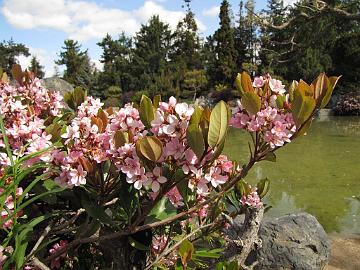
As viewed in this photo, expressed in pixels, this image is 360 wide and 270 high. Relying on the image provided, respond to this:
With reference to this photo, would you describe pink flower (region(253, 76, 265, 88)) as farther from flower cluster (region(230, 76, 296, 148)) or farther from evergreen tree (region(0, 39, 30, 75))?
evergreen tree (region(0, 39, 30, 75))

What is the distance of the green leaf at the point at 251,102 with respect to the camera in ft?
2.78

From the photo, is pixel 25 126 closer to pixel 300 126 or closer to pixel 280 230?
pixel 300 126

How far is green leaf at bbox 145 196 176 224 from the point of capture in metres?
0.95

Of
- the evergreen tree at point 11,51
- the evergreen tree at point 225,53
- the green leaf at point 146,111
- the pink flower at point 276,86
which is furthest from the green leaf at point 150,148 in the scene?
the evergreen tree at point 11,51

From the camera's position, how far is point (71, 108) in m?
1.60

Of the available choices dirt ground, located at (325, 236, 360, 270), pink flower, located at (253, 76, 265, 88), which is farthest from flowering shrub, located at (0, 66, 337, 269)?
dirt ground, located at (325, 236, 360, 270)

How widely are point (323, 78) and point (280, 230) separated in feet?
7.55

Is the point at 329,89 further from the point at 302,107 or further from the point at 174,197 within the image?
the point at 174,197

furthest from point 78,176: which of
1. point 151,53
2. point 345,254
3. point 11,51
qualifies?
point 11,51

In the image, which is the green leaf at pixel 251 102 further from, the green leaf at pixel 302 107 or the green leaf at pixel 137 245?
the green leaf at pixel 137 245

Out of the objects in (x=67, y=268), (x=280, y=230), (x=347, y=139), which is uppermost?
(x=67, y=268)

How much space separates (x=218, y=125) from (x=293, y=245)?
2330 millimetres

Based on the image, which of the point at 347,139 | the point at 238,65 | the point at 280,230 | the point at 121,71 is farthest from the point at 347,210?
the point at 121,71

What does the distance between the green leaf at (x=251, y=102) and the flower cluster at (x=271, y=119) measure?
11 millimetres
